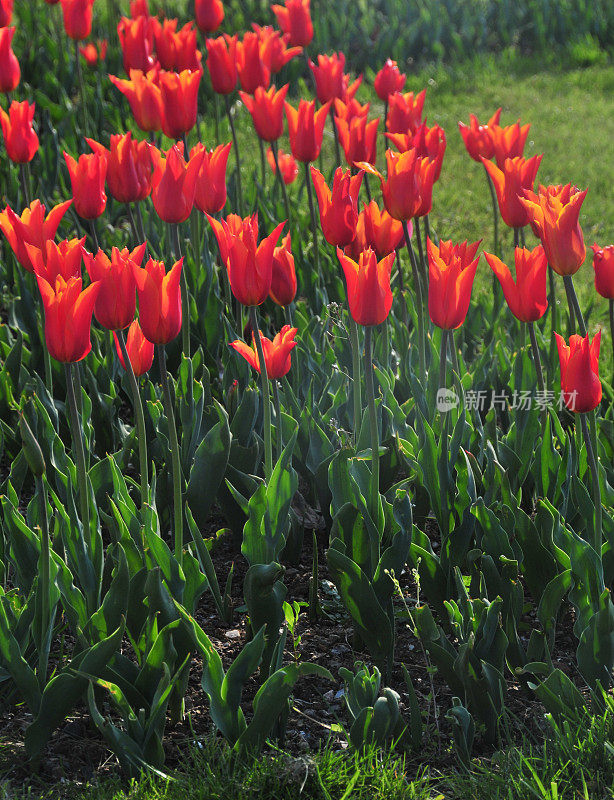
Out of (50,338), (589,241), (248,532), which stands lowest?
(589,241)

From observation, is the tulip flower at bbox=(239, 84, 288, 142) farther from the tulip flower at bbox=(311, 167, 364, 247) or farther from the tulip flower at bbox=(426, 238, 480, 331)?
the tulip flower at bbox=(426, 238, 480, 331)

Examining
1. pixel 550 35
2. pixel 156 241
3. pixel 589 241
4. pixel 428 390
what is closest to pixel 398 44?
pixel 550 35

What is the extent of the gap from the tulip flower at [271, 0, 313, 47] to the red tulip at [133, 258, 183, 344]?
2598 millimetres

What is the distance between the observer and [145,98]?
3.21 m

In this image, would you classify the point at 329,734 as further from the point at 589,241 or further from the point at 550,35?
the point at 550,35

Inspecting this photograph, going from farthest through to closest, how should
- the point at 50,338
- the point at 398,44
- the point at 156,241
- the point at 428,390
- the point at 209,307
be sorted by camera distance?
1. the point at 398,44
2. the point at 156,241
3. the point at 209,307
4. the point at 428,390
5. the point at 50,338

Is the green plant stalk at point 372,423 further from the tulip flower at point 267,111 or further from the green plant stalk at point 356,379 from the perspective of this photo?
the tulip flower at point 267,111

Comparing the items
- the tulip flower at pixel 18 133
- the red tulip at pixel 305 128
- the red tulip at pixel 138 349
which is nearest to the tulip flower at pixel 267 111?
the red tulip at pixel 305 128

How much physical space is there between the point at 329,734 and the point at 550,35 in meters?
7.67

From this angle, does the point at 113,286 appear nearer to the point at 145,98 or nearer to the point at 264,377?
the point at 264,377

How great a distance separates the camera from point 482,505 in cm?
215

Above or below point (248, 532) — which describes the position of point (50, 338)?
above

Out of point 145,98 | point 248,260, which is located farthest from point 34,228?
point 145,98

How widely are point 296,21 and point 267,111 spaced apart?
1081mm
